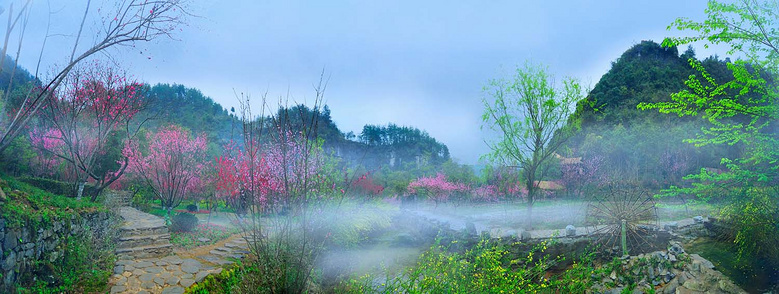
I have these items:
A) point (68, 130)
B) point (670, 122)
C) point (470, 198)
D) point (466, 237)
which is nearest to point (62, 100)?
point (68, 130)

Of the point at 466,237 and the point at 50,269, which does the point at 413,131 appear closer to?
the point at 466,237

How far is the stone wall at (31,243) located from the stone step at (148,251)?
79 centimetres

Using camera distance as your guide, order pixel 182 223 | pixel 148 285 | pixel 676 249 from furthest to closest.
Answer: pixel 182 223 → pixel 676 249 → pixel 148 285

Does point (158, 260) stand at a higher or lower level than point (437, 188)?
lower

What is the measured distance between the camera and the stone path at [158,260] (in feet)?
18.7

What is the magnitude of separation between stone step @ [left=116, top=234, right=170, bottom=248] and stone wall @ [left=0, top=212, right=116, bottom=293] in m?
1.08

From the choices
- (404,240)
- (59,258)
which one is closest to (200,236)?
(59,258)

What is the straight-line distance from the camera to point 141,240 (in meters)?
7.77

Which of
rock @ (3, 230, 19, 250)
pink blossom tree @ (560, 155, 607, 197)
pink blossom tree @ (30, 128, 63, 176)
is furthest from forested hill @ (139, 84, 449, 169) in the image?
rock @ (3, 230, 19, 250)

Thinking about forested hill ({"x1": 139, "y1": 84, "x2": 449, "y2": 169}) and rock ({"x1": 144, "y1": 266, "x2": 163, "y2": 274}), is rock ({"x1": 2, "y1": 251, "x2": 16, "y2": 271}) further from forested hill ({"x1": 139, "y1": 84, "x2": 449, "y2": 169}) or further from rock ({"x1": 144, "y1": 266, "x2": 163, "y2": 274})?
forested hill ({"x1": 139, "y1": 84, "x2": 449, "y2": 169})

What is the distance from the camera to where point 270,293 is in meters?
3.29

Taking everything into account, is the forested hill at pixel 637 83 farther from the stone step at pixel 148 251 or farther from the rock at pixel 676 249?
the stone step at pixel 148 251

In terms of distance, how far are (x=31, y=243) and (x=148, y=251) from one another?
2.87 m

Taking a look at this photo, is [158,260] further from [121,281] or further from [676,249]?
[676,249]
